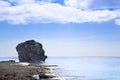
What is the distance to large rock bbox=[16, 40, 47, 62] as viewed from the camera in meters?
166

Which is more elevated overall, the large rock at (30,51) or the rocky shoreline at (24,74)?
the large rock at (30,51)

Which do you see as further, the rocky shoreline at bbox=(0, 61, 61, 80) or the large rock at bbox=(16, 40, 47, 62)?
the large rock at bbox=(16, 40, 47, 62)

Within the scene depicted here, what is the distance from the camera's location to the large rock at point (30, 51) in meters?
166

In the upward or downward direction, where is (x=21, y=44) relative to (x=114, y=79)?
upward

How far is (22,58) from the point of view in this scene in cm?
17075

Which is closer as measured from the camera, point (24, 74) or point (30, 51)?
point (24, 74)

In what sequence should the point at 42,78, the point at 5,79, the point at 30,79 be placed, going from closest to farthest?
the point at 5,79, the point at 30,79, the point at 42,78

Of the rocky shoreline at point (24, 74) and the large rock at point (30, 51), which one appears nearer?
the rocky shoreline at point (24, 74)

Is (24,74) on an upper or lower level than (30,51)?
lower

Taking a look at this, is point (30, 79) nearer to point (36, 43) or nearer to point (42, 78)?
point (42, 78)

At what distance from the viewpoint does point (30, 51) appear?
546 ft

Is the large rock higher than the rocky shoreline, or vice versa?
the large rock

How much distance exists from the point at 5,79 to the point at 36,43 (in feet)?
422

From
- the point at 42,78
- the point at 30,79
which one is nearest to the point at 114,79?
the point at 42,78
